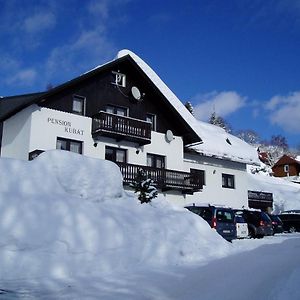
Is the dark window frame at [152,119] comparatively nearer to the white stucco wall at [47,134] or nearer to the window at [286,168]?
the white stucco wall at [47,134]

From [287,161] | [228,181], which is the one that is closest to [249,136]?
[287,161]

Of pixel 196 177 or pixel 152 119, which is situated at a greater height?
pixel 152 119

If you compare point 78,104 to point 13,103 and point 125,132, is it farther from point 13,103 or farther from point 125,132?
point 13,103

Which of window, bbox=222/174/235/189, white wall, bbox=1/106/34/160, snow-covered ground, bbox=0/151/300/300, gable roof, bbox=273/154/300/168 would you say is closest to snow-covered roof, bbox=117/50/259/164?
window, bbox=222/174/235/189

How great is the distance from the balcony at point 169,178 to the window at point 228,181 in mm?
3757

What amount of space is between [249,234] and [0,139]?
50.0ft

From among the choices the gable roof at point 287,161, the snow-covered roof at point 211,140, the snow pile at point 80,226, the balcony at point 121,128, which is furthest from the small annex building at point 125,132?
the gable roof at point 287,161

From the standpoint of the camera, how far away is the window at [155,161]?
28641 mm

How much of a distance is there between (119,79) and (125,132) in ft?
13.5

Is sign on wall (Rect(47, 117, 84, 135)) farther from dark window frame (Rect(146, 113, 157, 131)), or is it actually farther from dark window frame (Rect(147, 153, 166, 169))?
dark window frame (Rect(146, 113, 157, 131))

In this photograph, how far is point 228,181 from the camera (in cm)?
3438

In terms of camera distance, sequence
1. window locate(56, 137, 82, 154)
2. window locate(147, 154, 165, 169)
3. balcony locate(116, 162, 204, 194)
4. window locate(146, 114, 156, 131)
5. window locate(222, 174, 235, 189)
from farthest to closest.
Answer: window locate(222, 174, 235, 189) → window locate(146, 114, 156, 131) → window locate(147, 154, 165, 169) → balcony locate(116, 162, 204, 194) → window locate(56, 137, 82, 154)

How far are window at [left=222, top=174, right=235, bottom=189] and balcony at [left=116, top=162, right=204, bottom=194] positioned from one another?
3757mm

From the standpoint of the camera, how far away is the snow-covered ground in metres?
7.53
